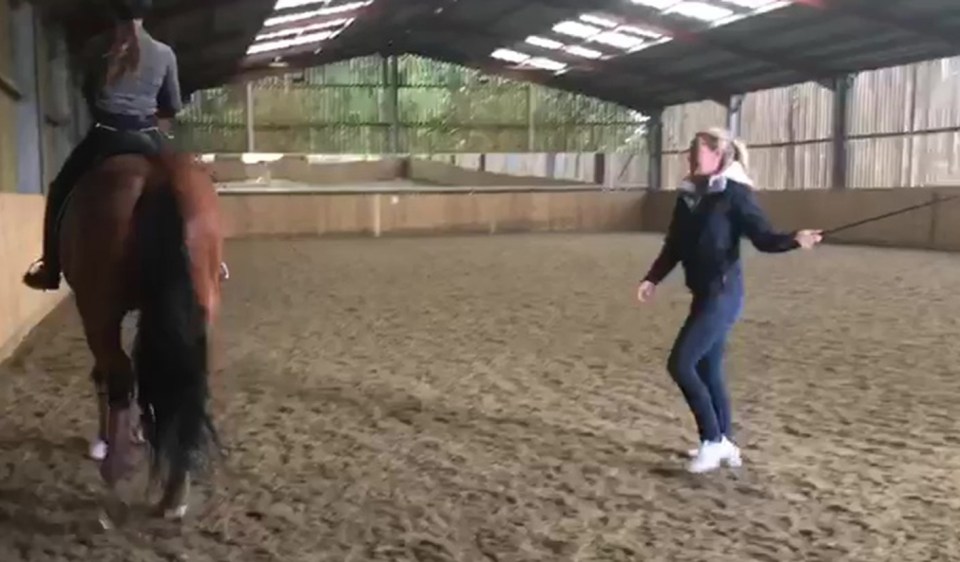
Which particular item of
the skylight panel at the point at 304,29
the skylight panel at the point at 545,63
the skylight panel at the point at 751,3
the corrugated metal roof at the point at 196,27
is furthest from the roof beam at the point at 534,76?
the skylight panel at the point at 751,3

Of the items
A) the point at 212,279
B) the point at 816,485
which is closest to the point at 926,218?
the point at 816,485

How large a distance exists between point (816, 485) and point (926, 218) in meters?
15.1

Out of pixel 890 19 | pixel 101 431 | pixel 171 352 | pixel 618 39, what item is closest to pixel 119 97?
pixel 171 352

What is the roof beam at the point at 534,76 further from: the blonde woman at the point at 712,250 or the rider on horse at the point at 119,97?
the rider on horse at the point at 119,97

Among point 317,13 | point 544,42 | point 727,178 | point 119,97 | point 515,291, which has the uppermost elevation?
point 317,13

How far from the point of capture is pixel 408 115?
1063 inches

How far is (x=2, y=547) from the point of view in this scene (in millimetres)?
3139

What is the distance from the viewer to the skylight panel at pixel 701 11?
19.0 meters

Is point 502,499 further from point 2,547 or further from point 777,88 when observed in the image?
point 777,88

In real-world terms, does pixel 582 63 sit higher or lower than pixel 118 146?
higher

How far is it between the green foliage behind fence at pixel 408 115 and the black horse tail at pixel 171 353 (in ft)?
76.7

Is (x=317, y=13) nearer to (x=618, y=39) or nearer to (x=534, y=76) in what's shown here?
(x=618, y=39)

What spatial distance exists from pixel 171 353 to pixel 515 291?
7.37 meters

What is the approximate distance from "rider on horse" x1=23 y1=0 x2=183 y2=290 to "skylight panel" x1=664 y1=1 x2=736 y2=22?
648 inches
